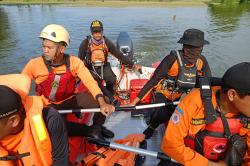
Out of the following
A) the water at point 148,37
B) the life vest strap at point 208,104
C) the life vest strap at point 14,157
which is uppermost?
the life vest strap at point 208,104

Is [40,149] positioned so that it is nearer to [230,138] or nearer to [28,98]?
[28,98]

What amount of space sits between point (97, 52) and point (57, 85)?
74.7 inches

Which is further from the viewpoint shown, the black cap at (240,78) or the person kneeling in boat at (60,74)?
the person kneeling in boat at (60,74)

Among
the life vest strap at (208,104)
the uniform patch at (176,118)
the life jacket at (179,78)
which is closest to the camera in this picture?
the life vest strap at (208,104)

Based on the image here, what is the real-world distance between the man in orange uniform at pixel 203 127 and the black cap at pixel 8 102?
111 centimetres

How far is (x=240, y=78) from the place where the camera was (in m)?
1.79

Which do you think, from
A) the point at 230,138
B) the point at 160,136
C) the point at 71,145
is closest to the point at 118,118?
the point at 160,136

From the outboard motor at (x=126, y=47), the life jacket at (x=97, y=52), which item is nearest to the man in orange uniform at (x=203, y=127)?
the life jacket at (x=97, y=52)

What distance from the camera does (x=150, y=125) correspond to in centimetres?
360

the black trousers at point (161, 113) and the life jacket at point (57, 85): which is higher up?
the life jacket at point (57, 85)

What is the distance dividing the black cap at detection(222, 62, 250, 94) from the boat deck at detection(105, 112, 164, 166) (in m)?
1.95

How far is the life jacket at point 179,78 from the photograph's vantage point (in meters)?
3.39

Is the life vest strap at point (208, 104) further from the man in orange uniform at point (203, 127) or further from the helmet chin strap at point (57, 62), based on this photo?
the helmet chin strap at point (57, 62)

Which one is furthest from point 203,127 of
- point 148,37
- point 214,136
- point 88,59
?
point 148,37
